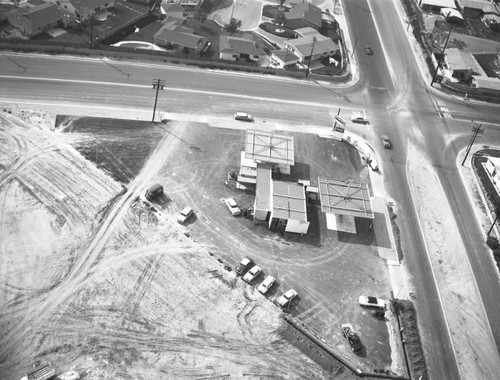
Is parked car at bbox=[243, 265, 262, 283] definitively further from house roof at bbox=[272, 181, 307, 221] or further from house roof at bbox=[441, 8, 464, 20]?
house roof at bbox=[441, 8, 464, 20]

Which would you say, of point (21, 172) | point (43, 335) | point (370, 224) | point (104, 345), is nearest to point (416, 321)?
point (370, 224)

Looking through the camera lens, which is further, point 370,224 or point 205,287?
point 370,224

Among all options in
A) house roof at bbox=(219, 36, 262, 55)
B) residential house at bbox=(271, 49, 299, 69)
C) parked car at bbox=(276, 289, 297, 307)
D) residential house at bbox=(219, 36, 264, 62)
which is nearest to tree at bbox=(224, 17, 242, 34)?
house roof at bbox=(219, 36, 262, 55)

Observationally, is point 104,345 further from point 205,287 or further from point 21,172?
point 21,172

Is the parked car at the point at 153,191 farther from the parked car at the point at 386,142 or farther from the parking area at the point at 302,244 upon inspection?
the parked car at the point at 386,142

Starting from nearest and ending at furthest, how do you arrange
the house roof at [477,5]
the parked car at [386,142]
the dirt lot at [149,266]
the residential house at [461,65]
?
the dirt lot at [149,266] < the parked car at [386,142] < the residential house at [461,65] < the house roof at [477,5]

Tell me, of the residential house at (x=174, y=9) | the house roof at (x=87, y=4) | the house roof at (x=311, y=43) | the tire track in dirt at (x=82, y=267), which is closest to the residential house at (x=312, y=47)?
the house roof at (x=311, y=43)
